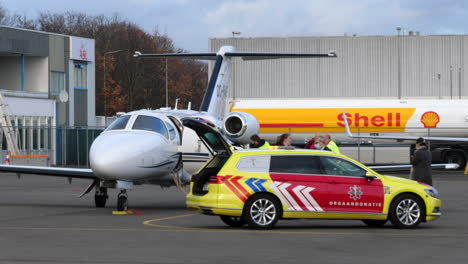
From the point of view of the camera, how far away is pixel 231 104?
49.5 metres

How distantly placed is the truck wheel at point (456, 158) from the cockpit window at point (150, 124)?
85.4ft

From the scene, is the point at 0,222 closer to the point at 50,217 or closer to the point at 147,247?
the point at 50,217

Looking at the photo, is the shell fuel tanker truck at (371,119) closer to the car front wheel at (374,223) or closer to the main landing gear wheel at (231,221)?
the car front wheel at (374,223)

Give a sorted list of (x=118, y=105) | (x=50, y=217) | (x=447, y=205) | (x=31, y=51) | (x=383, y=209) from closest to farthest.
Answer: (x=383, y=209)
(x=50, y=217)
(x=447, y=205)
(x=31, y=51)
(x=118, y=105)

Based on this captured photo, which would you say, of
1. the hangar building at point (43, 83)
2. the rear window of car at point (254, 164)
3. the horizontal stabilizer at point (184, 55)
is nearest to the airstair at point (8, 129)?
the hangar building at point (43, 83)

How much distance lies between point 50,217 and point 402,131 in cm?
2931

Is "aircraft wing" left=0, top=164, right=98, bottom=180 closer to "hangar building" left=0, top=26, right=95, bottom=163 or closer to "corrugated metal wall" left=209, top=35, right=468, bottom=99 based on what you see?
"hangar building" left=0, top=26, right=95, bottom=163

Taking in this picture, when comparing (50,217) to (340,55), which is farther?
(340,55)

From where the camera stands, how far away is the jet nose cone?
19391 mm

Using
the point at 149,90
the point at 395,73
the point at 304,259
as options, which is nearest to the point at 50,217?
the point at 304,259

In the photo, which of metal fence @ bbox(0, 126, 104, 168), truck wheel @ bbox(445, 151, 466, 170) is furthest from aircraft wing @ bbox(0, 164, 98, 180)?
metal fence @ bbox(0, 126, 104, 168)

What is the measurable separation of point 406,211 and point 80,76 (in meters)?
48.4

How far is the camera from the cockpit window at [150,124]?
20.8 metres

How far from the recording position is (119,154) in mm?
19484
